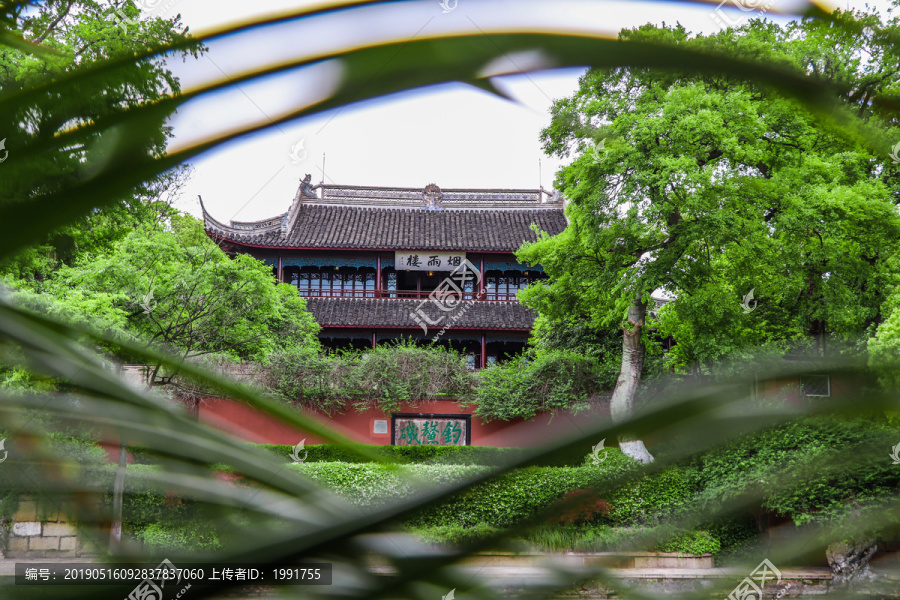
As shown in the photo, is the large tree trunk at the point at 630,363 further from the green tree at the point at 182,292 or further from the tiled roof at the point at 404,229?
the tiled roof at the point at 404,229

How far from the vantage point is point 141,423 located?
0.54 ft

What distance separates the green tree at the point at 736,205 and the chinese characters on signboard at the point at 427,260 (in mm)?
3285

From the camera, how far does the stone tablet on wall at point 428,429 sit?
484 centimetres

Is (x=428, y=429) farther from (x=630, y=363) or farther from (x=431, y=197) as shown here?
(x=431, y=197)

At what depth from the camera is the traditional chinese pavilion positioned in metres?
6.21

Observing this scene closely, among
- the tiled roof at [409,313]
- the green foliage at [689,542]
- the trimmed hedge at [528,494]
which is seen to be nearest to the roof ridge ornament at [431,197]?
the tiled roof at [409,313]

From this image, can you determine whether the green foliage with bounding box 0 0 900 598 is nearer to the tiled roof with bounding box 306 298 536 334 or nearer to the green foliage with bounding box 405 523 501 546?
the green foliage with bounding box 405 523 501 546

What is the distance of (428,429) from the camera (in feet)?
15.9

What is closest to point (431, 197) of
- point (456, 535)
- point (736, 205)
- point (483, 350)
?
point (483, 350)

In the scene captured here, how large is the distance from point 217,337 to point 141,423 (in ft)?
11.6

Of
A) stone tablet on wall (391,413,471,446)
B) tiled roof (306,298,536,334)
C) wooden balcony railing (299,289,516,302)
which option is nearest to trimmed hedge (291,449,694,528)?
stone tablet on wall (391,413,471,446)

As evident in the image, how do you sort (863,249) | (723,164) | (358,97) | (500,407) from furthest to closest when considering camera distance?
(500,407) → (723,164) → (863,249) → (358,97)

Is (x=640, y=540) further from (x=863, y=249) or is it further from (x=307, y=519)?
(x=863, y=249)

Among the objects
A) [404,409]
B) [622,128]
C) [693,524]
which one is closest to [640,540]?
[693,524]
